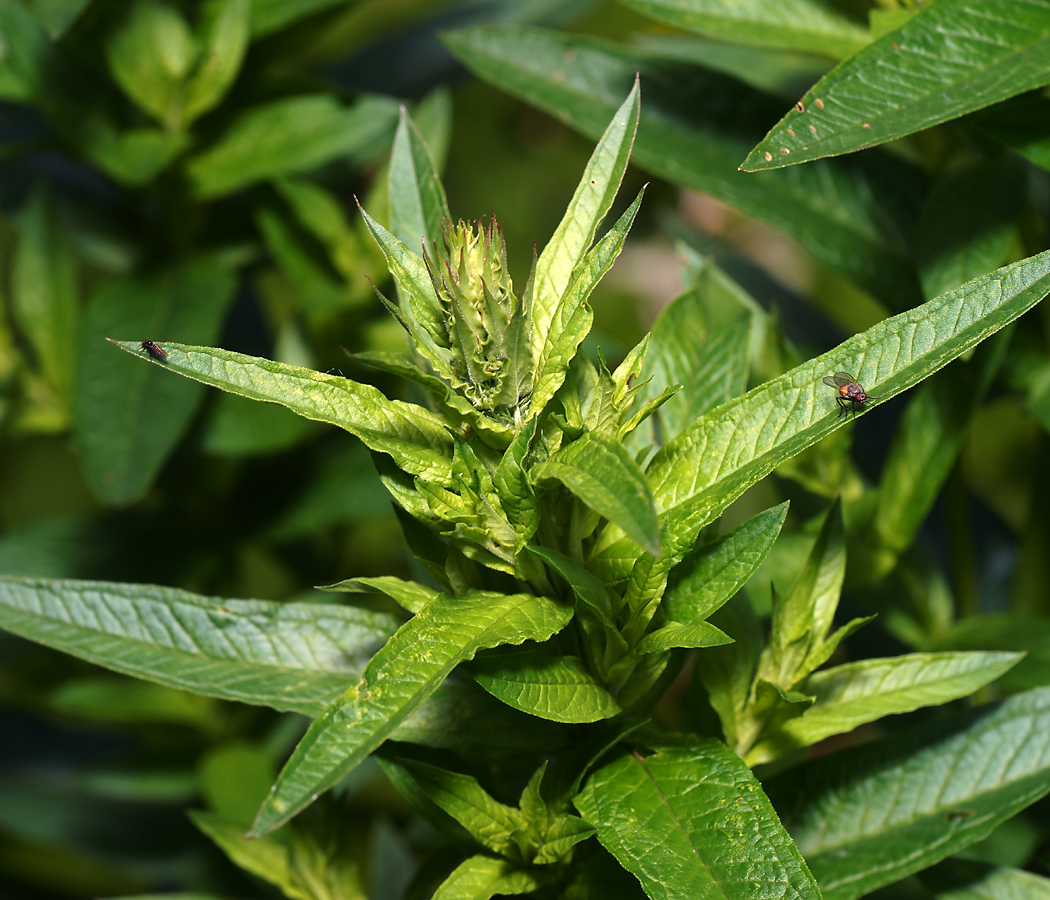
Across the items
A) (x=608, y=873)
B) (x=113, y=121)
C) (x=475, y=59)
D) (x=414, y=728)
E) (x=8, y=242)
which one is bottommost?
(x=608, y=873)

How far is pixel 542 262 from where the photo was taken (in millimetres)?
558

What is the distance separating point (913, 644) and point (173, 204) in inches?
35.3

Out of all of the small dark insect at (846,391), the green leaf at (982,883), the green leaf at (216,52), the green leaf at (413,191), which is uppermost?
the green leaf at (216,52)

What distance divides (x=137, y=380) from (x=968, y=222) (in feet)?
2.56

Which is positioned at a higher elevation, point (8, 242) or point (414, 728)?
point (8, 242)

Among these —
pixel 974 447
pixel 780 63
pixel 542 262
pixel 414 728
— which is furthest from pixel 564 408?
pixel 974 447

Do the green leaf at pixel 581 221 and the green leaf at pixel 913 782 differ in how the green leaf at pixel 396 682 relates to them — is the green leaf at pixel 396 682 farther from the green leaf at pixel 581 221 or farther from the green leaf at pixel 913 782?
the green leaf at pixel 913 782

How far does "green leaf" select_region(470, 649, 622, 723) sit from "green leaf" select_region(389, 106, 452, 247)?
11.7 inches

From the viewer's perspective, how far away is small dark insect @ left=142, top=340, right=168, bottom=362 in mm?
493

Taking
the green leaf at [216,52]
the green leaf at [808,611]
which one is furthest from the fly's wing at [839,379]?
the green leaf at [216,52]

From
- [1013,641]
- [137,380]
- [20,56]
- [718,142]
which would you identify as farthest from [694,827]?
[20,56]

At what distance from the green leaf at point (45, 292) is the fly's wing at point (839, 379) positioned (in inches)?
37.0

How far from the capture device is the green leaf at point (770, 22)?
0.82 metres

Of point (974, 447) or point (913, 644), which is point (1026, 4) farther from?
point (974, 447)
